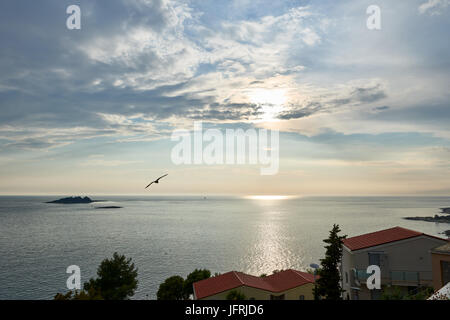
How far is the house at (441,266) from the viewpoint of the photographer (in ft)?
76.4

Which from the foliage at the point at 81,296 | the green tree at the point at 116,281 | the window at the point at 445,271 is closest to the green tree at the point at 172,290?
the green tree at the point at 116,281

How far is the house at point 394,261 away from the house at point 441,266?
7.41 m

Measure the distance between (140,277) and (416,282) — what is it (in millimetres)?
65172

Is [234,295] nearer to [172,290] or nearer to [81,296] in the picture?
[81,296]

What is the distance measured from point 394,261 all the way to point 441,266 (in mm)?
8862

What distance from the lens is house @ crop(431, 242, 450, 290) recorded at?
23281mm

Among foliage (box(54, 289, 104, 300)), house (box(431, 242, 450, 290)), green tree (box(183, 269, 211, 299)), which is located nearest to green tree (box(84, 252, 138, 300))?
green tree (box(183, 269, 211, 299))

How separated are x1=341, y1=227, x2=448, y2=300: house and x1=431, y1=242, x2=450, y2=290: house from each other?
7409 mm

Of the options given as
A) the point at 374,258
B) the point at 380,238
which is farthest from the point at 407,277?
the point at 380,238

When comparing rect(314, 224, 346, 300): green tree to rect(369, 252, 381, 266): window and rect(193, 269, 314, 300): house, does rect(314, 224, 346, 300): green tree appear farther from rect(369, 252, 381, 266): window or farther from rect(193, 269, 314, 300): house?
rect(193, 269, 314, 300): house
